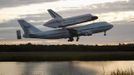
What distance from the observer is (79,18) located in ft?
530

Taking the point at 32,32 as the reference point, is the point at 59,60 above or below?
above

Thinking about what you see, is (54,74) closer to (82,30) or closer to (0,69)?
(0,69)

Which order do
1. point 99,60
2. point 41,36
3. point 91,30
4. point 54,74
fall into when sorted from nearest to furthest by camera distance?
point 54,74 < point 99,60 < point 91,30 < point 41,36

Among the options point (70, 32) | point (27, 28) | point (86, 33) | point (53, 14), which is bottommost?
point (53, 14)

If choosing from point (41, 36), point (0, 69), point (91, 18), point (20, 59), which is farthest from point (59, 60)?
point (91, 18)

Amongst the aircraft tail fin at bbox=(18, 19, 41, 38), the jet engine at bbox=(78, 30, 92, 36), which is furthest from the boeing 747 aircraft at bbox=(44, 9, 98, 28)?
the jet engine at bbox=(78, 30, 92, 36)

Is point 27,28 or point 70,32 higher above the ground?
point 70,32

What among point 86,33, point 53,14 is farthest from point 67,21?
point 86,33

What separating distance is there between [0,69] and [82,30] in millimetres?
94205

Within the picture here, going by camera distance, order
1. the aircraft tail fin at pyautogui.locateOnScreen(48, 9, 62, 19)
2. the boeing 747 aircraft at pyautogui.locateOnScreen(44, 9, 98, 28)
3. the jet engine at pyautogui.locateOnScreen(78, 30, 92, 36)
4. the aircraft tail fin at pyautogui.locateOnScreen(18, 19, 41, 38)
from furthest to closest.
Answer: the aircraft tail fin at pyautogui.locateOnScreen(48, 9, 62, 19) < the boeing 747 aircraft at pyautogui.locateOnScreen(44, 9, 98, 28) < the aircraft tail fin at pyautogui.locateOnScreen(18, 19, 41, 38) < the jet engine at pyautogui.locateOnScreen(78, 30, 92, 36)

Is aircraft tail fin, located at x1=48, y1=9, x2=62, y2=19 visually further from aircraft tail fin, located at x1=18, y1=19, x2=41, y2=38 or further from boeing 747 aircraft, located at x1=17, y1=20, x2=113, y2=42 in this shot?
boeing 747 aircraft, located at x1=17, y1=20, x2=113, y2=42

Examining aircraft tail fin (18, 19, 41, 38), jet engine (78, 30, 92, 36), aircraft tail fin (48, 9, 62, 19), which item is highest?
jet engine (78, 30, 92, 36)

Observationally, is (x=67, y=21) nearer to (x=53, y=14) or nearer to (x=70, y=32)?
(x=53, y=14)

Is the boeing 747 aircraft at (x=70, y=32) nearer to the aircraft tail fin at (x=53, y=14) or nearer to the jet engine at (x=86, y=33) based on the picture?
the jet engine at (x=86, y=33)
